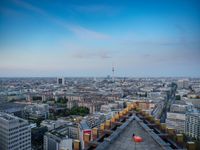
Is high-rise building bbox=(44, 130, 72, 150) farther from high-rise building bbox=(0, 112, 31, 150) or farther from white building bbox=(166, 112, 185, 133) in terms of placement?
white building bbox=(166, 112, 185, 133)

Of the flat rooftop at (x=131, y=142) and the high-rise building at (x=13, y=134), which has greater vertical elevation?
the flat rooftop at (x=131, y=142)

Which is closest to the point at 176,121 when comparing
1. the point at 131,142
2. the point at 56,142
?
the point at 56,142

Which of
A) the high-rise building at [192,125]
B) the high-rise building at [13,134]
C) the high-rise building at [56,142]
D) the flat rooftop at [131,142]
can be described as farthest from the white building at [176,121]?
the flat rooftop at [131,142]

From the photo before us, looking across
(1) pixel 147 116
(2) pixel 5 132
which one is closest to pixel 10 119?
(2) pixel 5 132

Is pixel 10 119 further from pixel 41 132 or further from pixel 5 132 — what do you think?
pixel 41 132

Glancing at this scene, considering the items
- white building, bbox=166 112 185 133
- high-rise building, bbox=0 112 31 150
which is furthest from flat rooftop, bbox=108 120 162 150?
white building, bbox=166 112 185 133

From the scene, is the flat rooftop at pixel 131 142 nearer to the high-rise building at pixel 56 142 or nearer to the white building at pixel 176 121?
the high-rise building at pixel 56 142
